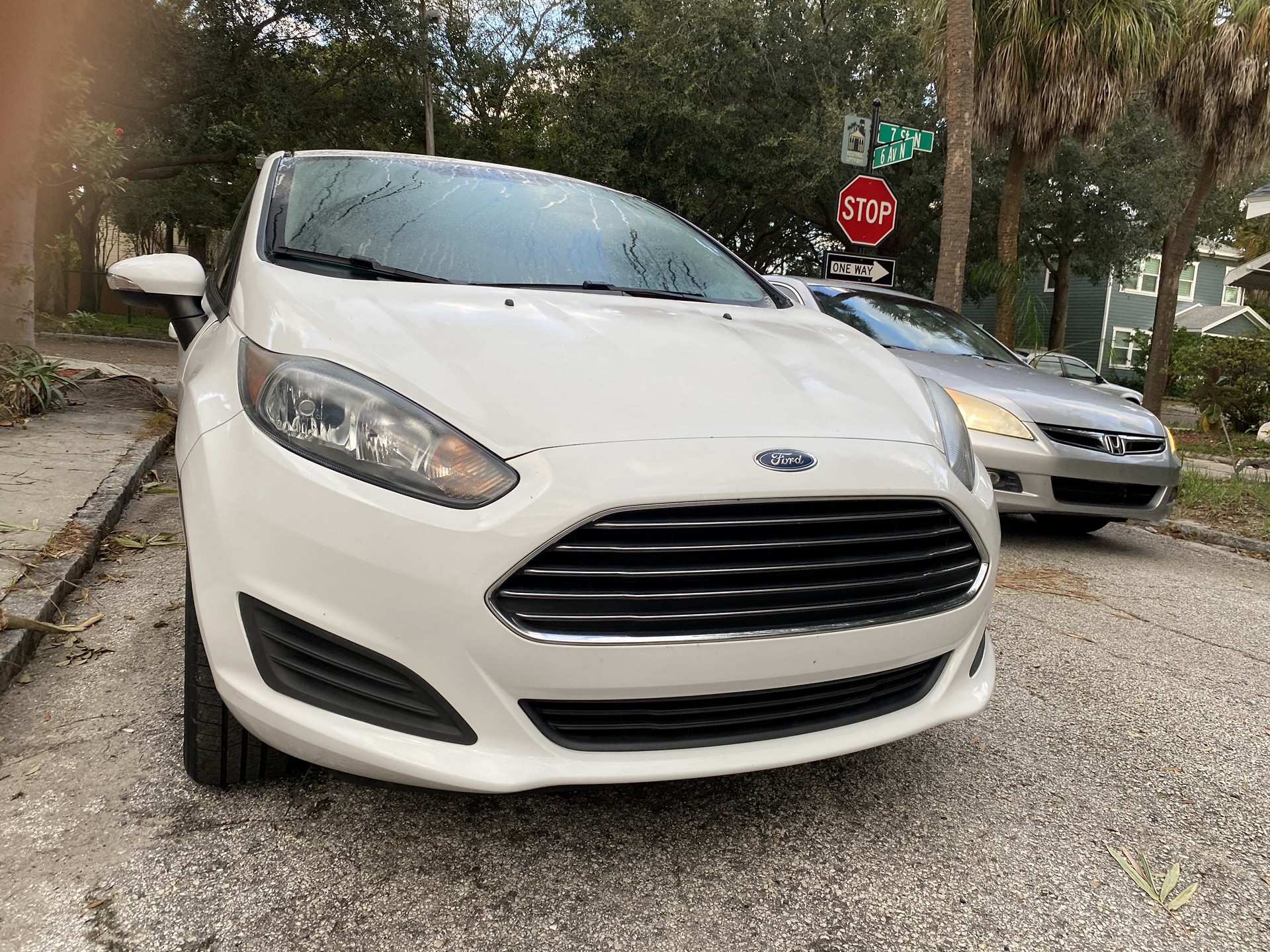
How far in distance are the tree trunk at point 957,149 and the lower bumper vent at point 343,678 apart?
8.15 metres

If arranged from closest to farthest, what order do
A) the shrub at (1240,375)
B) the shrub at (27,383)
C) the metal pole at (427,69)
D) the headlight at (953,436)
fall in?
1. the headlight at (953,436)
2. the shrub at (27,383)
3. the shrub at (1240,375)
4. the metal pole at (427,69)

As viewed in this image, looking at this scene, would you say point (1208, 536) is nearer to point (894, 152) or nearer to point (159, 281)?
point (894, 152)

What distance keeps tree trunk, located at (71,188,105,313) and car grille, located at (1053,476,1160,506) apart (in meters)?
29.2

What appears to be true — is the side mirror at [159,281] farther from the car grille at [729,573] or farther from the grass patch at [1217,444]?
the grass patch at [1217,444]

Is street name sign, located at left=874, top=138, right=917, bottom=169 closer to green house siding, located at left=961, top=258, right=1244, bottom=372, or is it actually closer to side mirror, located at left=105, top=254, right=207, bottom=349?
side mirror, located at left=105, top=254, right=207, bottom=349

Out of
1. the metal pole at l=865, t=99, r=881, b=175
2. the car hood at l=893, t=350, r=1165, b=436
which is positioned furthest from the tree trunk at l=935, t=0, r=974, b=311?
the car hood at l=893, t=350, r=1165, b=436

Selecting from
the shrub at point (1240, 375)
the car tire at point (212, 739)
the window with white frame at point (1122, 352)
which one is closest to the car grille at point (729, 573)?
the car tire at point (212, 739)

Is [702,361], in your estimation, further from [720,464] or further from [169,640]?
[169,640]

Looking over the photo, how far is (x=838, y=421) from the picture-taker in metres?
Answer: 1.88

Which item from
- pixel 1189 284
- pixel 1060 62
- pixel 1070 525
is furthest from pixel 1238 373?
pixel 1189 284

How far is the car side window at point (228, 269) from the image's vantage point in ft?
8.13

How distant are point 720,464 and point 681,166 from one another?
17.3m

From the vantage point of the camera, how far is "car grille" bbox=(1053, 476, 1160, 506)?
15.5ft

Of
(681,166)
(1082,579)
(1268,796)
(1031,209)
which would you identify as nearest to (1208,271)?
(1031,209)
